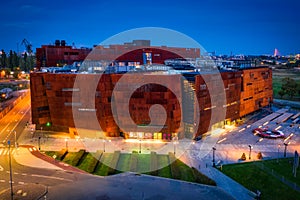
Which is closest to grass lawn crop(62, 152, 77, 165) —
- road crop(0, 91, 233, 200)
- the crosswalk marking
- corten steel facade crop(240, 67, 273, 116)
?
road crop(0, 91, 233, 200)

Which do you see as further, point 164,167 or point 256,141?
point 256,141

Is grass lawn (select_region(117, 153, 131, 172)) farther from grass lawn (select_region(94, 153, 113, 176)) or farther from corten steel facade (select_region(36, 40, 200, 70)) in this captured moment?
corten steel facade (select_region(36, 40, 200, 70))

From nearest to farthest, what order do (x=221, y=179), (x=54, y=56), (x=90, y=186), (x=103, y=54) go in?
1. (x=90, y=186)
2. (x=221, y=179)
3. (x=54, y=56)
4. (x=103, y=54)

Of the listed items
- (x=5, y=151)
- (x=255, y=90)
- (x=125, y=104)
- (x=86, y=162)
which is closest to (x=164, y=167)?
(x=86, y=162)

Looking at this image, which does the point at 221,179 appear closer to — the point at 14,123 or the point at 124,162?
the point at 124,162

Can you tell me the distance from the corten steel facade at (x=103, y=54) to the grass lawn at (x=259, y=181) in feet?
214

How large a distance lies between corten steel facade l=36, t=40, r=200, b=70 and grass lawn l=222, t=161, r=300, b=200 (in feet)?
214

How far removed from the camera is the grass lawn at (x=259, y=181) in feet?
127

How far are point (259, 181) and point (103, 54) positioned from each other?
78.6 meters

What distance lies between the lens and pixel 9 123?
77.4m

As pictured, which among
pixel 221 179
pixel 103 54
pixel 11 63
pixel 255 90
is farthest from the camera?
pixel 11 63

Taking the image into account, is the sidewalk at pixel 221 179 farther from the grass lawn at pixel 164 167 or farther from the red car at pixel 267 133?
the red car at pixel 267 133

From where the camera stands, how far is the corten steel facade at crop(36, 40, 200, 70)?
10212cm

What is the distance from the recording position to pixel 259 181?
42.3 metres
